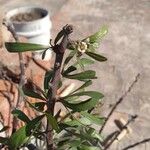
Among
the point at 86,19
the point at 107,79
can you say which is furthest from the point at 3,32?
the point at 86,19

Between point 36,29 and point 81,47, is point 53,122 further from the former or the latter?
point 36,29

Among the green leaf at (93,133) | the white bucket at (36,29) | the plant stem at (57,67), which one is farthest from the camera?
the white bucket at (36,29)

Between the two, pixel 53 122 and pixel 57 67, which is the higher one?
pixel 57 67

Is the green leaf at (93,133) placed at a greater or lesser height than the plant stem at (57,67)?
lesser

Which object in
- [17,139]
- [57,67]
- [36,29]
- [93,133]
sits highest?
[57,67]

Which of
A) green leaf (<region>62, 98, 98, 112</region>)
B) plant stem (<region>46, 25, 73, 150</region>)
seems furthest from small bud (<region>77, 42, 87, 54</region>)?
green leaf (<region>62, 98, 98, 112</region>)

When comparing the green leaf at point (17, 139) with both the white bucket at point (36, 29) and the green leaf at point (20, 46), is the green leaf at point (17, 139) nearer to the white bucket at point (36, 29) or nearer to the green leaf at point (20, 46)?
the green leaf at point (20, 46)

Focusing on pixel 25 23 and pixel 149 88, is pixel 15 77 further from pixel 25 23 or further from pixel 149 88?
pixel 149 88

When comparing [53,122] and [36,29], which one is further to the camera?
[36,29]

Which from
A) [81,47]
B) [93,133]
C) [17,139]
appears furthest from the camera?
[93,133]

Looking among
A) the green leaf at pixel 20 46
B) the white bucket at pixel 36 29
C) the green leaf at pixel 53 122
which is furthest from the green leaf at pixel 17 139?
the white bucket at pixel 36 29

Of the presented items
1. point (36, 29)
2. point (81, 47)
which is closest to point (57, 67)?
point (81, 47)
